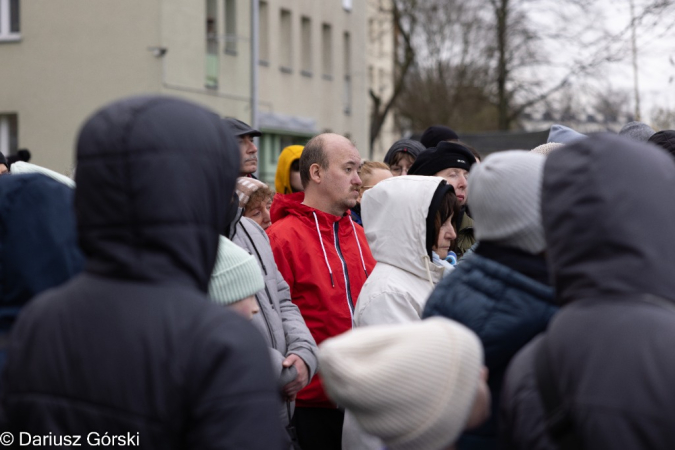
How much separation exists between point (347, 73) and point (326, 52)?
7.05 feet

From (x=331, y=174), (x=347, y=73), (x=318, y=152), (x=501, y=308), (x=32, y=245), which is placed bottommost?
(x=501, y=308)

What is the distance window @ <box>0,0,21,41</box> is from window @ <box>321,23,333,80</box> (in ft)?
40.0

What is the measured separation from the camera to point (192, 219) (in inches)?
95.2

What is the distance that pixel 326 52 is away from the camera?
3575 cm

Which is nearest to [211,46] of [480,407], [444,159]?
[444,159]

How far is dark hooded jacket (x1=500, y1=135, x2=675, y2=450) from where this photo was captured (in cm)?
228

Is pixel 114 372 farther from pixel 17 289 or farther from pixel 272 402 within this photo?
pixel 17 289

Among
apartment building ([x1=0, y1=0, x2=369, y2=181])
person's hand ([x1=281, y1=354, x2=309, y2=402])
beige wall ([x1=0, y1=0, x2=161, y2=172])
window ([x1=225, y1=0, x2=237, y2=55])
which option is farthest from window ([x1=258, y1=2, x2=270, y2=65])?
person's hand ([x1=281, y1=354, x2=309, y2=402])

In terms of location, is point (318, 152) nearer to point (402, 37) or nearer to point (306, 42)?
point (306, 42)

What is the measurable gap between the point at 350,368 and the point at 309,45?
32.0 metres

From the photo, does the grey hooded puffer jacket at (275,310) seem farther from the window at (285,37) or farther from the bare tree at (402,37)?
the bare tree at (402,37)

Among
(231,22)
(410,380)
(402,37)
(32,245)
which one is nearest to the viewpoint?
(410,380)

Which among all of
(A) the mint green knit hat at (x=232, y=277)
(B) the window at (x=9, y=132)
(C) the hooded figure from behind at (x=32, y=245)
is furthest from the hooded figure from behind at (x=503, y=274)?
(B) the window at (x=9, y=132)

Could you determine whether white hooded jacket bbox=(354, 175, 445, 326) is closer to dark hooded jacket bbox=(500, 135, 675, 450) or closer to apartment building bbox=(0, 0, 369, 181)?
dark hooded jacket bbox=(500, 135, 675, 450)
